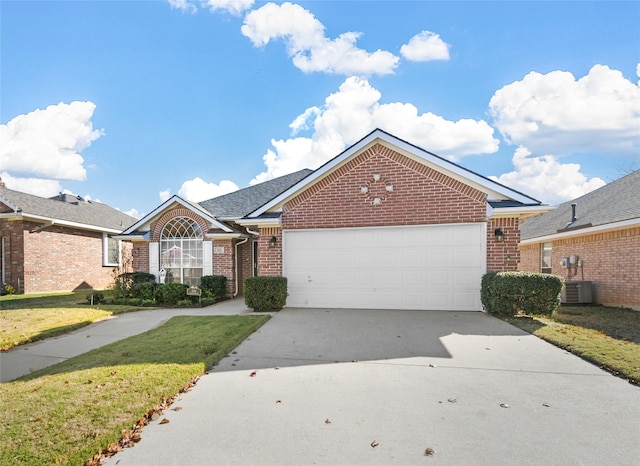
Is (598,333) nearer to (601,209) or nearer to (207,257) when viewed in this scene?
(601,209)

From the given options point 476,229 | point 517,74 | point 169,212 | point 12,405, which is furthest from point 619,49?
point 169,212

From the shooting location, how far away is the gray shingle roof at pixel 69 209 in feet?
50.1

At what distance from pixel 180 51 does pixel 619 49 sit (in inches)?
495

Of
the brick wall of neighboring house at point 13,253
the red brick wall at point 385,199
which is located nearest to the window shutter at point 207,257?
the red brick wall at point 385,199

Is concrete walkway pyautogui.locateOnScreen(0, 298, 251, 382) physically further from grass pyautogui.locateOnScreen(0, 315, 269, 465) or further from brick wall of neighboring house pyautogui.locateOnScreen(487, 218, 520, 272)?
brick wall of neighboring house pyautogui.locateOnScreen(487, 218, 520, 272)

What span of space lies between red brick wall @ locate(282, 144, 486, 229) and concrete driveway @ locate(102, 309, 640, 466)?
4.14m

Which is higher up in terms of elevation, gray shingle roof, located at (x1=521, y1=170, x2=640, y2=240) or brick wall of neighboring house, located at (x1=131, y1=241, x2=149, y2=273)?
gray shingle roof, located at (x1=521, y1=170, x2=640, y2=240)

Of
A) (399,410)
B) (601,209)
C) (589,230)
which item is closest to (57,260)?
(399,410)

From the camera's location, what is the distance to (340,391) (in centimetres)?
409

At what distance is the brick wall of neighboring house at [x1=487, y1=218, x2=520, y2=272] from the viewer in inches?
352

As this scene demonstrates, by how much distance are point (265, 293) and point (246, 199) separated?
7.76m

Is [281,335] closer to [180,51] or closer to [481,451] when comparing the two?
[481,451]

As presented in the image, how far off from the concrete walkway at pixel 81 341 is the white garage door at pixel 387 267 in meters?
2.25

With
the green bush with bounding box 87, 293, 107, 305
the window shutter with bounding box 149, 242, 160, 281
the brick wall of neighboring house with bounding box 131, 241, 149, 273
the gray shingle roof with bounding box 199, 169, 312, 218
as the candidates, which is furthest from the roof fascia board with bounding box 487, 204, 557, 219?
the green bush with bounding box 87, 293, 107, 305
